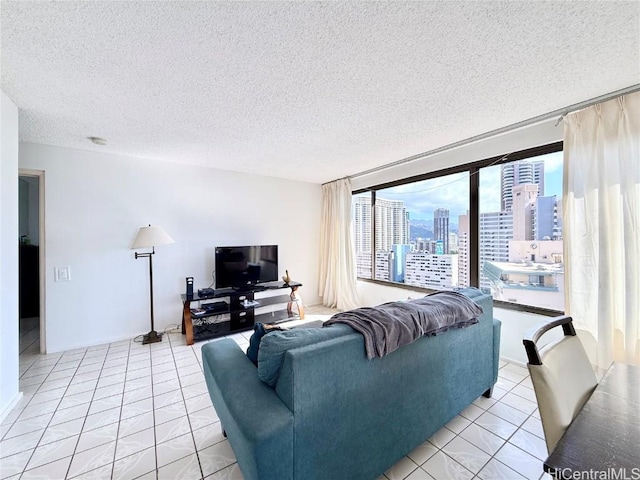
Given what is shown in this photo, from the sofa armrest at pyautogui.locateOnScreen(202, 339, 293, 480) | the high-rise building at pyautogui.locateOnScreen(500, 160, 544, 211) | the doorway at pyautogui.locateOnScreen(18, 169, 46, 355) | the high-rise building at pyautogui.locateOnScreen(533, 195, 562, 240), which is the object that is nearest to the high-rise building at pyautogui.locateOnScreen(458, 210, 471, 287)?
the high-rise building at pyautogui.locateOnScreen(500, 160, 544, 211)

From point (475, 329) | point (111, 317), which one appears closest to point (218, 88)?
point (475, 329)

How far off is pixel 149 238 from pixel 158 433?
2116 millimetres

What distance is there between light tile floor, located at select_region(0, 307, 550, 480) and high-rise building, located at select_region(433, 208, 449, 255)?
59.5 inches

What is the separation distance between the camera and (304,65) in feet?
5.28

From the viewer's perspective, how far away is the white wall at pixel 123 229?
2.95 m

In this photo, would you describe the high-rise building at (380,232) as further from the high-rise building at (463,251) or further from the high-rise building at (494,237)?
the high-rise building at (494,237)

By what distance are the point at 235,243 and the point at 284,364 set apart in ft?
10.8

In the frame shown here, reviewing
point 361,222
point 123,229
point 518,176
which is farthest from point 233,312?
point 518,176

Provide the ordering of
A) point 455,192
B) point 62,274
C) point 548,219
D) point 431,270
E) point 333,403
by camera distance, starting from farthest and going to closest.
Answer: point 431,270 < point 455,192 < point 62,274 < point 548,219 < point 333,403

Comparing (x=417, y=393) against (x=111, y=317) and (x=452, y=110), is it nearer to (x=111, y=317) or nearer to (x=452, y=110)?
(x=452, y=110)

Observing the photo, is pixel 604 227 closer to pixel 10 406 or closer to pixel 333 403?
pixel 333 403

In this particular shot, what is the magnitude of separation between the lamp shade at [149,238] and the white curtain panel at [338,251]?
2.62 meters

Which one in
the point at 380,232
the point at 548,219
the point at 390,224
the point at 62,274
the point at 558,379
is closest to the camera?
the point at 558,379

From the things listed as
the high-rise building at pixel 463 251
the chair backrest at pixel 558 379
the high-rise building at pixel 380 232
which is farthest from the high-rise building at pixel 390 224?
the chair backrest at pixel 558 379
